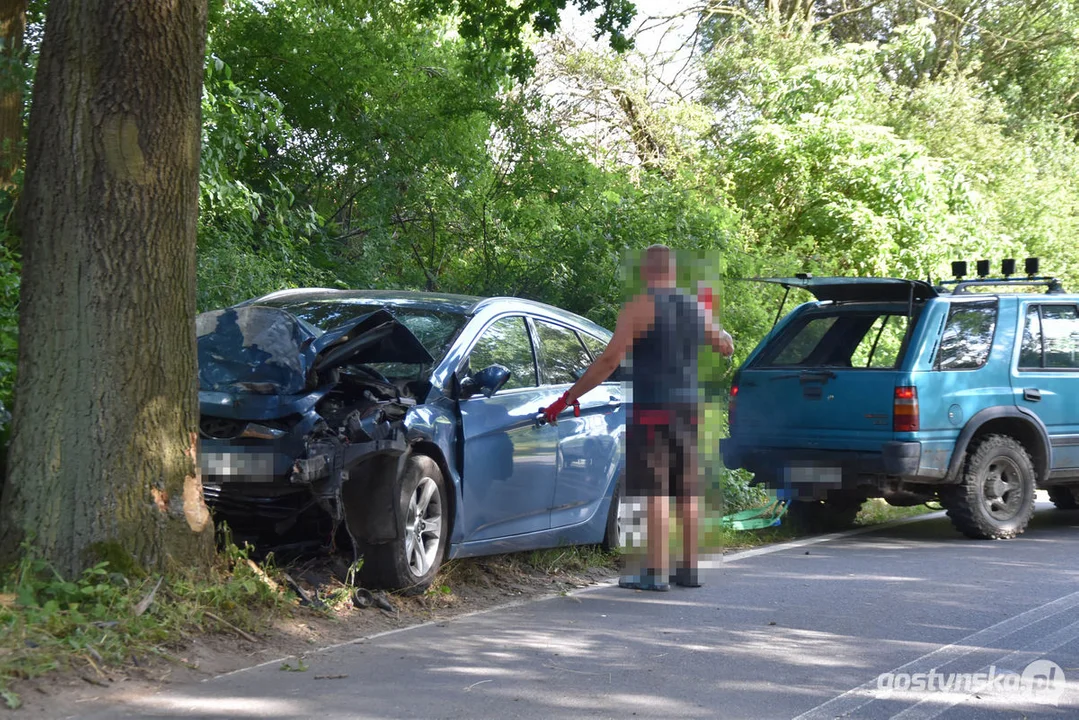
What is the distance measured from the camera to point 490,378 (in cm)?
658

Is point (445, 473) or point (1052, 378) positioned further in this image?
point (1052, 378)

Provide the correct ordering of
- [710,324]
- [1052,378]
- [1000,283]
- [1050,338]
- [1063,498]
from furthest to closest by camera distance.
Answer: [1063,498], [1000,283], [1050,338], [1052,378], [710,324]

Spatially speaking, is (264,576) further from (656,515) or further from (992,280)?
(992,280)

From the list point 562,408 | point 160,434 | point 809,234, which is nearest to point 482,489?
point 562,408

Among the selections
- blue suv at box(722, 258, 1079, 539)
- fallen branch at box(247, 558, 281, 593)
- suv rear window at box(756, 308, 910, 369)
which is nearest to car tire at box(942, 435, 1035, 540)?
blue suv at box(722, 258, 1079, 539)

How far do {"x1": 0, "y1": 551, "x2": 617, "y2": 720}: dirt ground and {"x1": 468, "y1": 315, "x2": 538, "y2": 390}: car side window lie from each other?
1.17 m

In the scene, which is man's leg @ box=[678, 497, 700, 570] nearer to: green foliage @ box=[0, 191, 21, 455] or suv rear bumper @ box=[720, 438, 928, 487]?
suv rear bumper @ box=[720, 438, 928, 487]

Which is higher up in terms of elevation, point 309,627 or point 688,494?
point 688,494

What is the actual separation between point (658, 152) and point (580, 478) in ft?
46.0

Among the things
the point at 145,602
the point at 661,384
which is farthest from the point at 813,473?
the point at 145,602

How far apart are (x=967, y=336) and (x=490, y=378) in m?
4.55

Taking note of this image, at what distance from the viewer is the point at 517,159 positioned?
13500 mm

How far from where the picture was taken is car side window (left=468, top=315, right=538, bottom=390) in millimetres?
7066

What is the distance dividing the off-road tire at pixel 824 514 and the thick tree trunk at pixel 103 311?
5.87 meters
